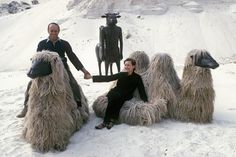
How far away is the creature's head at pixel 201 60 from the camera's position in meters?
5.89

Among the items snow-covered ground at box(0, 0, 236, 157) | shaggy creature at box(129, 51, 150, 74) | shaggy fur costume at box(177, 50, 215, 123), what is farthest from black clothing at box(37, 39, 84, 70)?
shaggy fur costume at box(177, 50, 215, 123)

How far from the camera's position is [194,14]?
18047 mm

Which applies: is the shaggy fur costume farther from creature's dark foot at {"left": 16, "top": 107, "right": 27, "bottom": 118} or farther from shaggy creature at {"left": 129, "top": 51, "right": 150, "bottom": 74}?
creature's dark foot at {"left": 16, "top": 107, "right": 27, "bottom": 118}

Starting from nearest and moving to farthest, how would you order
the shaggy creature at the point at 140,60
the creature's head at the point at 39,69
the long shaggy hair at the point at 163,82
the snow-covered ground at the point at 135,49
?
the creature's head at the point at 39,69 → the snow-covered ground at the point at 135,49 → the long shaggy hair at the point at 163,82 → the shaggy creature at the point at 140,60

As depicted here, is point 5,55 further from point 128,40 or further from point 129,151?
point 129,151

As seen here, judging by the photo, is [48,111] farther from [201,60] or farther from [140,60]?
[201,60]

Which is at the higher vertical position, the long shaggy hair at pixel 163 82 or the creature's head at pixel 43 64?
the creature's head at pixel 43 64

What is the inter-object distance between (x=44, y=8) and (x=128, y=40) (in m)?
6.42

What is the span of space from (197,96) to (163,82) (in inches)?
20.7

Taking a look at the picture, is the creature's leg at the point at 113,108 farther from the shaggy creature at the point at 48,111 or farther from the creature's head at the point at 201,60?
the creature's head at the point at 201,60

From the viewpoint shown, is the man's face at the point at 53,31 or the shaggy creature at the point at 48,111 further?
the man's face at the point at 53,31

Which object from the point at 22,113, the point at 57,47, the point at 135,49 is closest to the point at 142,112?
the point at 57,47

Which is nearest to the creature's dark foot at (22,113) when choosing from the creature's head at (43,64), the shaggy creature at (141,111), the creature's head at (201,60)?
the shaggy creature at (141,111)

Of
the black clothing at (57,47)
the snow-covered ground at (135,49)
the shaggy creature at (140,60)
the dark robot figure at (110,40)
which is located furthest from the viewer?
the dark robot figure at (110,40)
